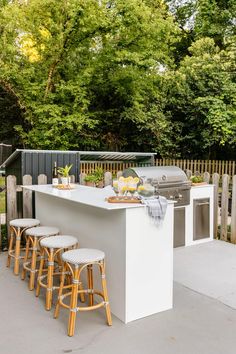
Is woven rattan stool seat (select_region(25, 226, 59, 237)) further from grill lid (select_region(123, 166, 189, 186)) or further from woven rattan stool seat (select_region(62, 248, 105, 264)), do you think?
grill lid (select_region(123, 166, 189, 186))

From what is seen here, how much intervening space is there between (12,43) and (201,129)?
732cm

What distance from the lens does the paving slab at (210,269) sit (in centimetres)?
348

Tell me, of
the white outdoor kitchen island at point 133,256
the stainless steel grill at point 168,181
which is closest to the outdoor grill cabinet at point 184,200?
→ the stainless steel grill at point 168,181

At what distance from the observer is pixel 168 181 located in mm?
4836

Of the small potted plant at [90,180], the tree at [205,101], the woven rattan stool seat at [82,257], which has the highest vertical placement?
the tree at [205,101]

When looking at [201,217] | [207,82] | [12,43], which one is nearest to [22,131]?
[12,43]

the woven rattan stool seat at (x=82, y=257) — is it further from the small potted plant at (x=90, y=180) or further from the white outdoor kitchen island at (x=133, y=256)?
the small potted plant at (x=90, y=180)

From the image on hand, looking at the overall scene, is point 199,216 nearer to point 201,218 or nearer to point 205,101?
point 201,218

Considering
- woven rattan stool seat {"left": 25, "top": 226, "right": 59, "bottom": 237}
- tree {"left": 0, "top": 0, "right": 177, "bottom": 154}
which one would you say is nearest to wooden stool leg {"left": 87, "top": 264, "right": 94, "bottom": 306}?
woven rattan stool seat {"left": 25, "top": 226, "right": 59, "bottom": 237}

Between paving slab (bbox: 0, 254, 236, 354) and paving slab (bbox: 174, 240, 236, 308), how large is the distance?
0.84ft

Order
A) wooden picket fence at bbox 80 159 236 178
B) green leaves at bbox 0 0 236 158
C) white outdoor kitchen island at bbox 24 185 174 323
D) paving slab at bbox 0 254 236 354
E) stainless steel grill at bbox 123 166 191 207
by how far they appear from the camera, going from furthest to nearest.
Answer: wooden picket fence at bbox 80 159 236 178 < green leaves at bbox 0 0 236 158 < stainless steel grill at bbox 123 166 191 207 < white outdoor kitchen island at bbox 24 185 174 323 < paving slab at bbox 0 254 236 354

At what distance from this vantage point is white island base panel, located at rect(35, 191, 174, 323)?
9.16 feet

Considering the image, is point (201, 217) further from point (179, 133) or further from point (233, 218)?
point (179, 133)

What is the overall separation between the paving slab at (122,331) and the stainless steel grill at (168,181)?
1821mm
